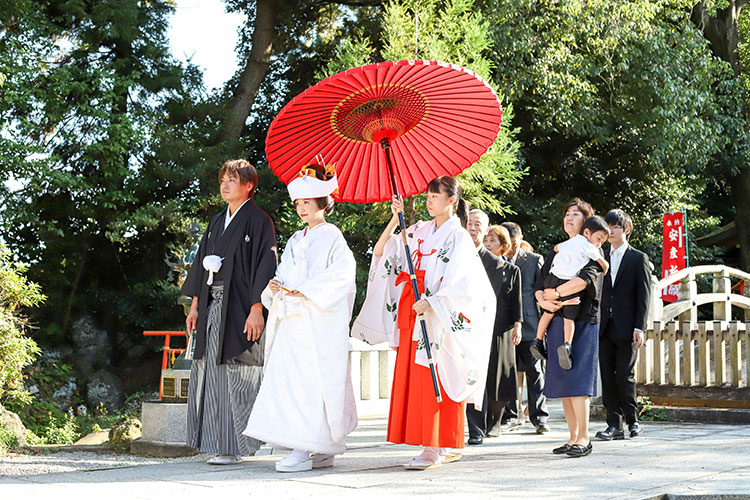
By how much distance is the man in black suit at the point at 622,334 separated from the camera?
19.0 feet

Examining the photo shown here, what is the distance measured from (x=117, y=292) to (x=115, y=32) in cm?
513

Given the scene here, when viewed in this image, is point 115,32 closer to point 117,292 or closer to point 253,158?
point 253,158

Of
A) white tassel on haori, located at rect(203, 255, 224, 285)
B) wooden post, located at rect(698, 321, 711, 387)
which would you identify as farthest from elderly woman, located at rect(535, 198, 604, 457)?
wooden post, located at rect(698, 321, 711, 387)

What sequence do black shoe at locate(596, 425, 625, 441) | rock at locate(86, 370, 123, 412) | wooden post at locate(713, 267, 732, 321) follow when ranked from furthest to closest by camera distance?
rock at locate(86, 370, 123, 412) < wooden post at locate(713, 267, 732, 321) < black shoe at locate(596, 425, 625, 441)

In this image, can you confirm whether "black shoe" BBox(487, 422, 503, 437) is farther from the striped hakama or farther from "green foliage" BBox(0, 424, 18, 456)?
"green foliage" BBox(0, 424, 18, 456)

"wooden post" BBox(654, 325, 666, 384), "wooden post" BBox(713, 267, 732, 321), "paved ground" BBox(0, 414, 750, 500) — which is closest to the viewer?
"paved ground" BBox(0, 414, 750, 500)

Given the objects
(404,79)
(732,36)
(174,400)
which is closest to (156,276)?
(174,400)

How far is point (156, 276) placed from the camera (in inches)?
608

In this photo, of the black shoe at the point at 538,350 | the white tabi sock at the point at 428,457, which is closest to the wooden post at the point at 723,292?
the black shoe at the point at 538,350

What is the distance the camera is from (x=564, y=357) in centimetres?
473

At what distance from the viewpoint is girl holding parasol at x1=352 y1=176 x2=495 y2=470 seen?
4.32m

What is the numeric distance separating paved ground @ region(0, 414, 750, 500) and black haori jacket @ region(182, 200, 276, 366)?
2.26 feet

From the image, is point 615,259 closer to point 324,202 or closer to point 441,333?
point 441,333

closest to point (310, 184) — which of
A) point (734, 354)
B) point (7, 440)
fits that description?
point (7, 440)
